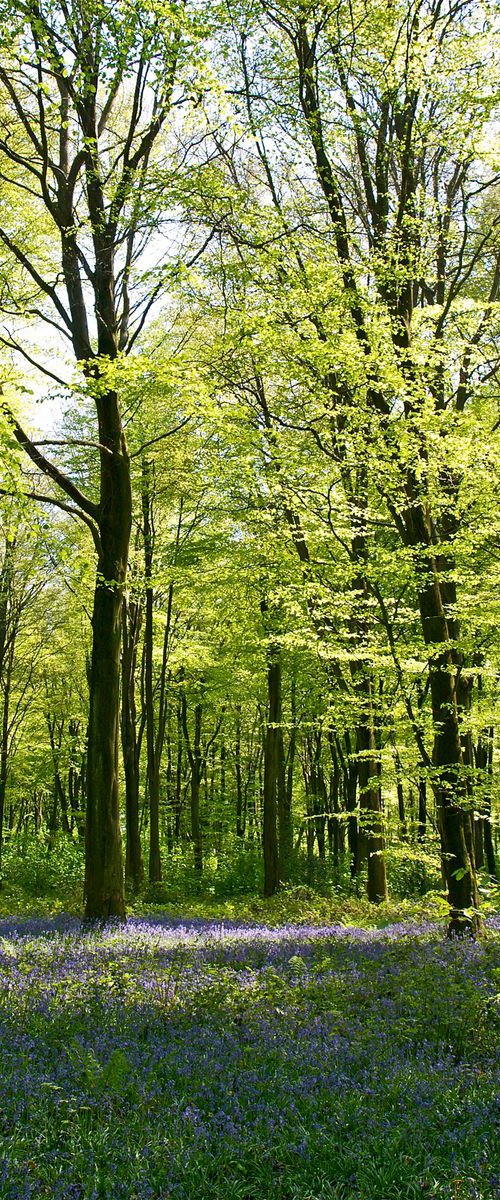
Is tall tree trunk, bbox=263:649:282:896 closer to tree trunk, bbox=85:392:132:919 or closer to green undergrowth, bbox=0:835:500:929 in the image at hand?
green undergrowth, bbox=0:835:500:929

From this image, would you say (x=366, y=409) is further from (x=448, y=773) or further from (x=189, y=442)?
(x=189, y=442)

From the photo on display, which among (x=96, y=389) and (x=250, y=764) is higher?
(x=96, y=389)

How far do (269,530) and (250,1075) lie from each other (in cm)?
1121

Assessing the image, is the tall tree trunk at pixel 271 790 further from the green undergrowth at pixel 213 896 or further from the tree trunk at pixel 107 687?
the tree trunk at pixel 107 687

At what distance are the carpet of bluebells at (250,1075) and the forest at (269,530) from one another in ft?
0.08

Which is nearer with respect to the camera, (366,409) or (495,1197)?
(495,1197)

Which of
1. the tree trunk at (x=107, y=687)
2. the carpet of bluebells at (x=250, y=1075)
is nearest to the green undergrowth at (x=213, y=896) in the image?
the carpet of bluebells at (x=250, y=1075)

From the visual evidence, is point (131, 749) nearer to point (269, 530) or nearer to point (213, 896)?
point (213, 896)

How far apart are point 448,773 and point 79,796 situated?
37231 millimetres

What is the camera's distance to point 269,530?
1489 centimetres

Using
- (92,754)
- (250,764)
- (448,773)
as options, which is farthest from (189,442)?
(250,764)

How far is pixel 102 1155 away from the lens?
12.1ft

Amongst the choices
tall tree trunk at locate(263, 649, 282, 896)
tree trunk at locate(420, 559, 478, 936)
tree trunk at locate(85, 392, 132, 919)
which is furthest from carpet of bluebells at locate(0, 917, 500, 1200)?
tall tree trunk at locate(263, 649, 282, 896)

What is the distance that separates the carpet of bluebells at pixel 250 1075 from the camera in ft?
11.5
